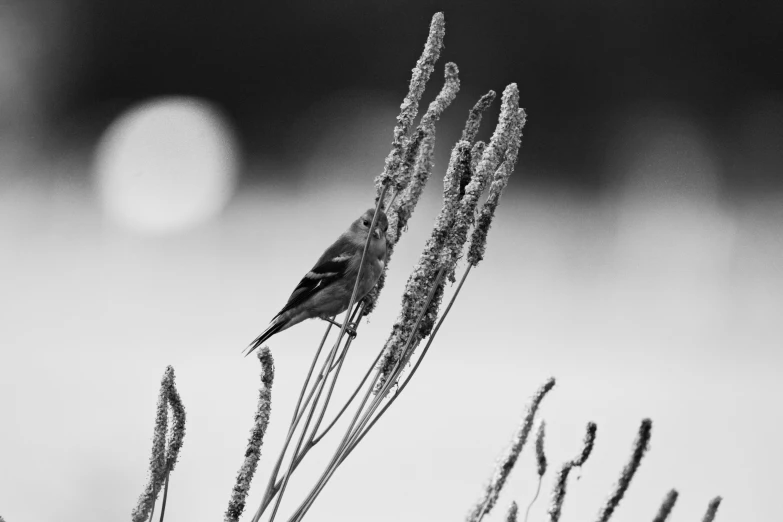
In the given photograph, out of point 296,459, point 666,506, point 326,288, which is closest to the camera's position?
point 666,506

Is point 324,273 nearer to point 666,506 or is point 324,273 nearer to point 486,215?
point 486,215

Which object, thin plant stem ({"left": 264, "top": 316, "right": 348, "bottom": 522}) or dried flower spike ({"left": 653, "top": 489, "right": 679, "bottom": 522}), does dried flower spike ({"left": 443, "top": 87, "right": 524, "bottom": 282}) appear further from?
dried flower spike ({"left": 653, "top": 489, "right": 679, "bottom": 522})

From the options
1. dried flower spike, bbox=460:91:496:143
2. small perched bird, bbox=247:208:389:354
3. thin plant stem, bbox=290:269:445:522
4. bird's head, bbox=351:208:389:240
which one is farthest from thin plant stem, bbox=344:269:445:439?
small perched bird, bbox=247:208:389:354

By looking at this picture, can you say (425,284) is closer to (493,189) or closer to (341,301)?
(493,189)

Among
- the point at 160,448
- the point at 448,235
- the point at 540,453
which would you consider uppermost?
the point at 448,235

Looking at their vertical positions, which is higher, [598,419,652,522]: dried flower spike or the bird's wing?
the bird's wing

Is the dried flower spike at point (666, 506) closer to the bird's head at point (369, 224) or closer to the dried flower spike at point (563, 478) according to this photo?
the dried flower spike at point (563, 478)

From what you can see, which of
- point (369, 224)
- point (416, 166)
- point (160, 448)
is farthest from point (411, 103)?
point (369, 224)
